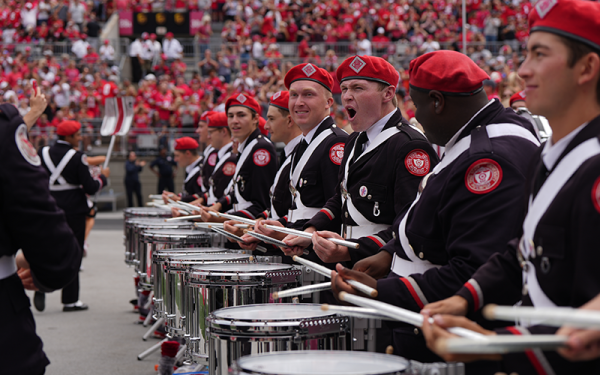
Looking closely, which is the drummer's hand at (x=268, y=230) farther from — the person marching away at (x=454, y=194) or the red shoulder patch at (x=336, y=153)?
the person marching away at (x=454, y=194)

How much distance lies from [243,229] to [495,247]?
2.98 meters

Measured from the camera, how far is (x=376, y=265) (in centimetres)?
301

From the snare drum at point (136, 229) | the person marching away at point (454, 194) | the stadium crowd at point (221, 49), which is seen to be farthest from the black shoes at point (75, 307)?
the stadium crowd at point (221, 49)

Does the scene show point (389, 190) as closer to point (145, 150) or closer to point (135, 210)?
point (135, 210)

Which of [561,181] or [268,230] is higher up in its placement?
[561,181]

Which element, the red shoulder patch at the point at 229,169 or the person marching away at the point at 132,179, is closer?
the red shoulder patch at the point at 229,169

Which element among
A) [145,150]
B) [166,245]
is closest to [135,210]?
[166,245]

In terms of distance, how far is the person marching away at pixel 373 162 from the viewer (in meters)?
3.40

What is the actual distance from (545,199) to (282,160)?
3.64 metres

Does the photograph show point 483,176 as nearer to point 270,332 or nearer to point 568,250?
point 568,250

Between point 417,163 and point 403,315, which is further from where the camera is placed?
point 417,163

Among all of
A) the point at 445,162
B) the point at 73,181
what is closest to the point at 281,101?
the point at 445,162

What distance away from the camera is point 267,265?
401 cm

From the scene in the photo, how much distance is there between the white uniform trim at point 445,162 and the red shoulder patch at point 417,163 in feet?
2.28
